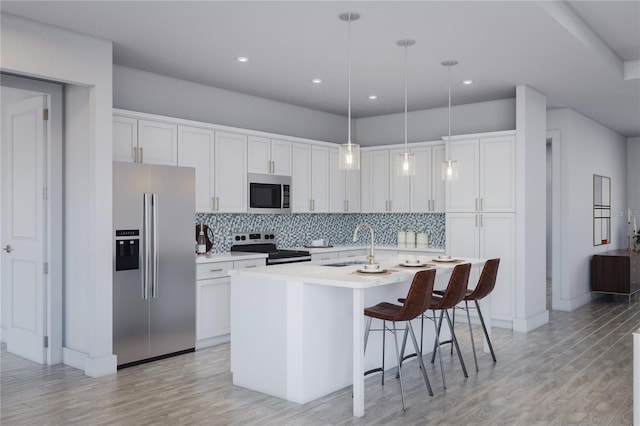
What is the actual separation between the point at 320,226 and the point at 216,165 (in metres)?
2.29

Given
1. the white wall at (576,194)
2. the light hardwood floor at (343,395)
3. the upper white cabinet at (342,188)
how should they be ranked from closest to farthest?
the light hardwood floor at (343,395) → the upper white cabinet at (342,188) → the white wall at (576,194)

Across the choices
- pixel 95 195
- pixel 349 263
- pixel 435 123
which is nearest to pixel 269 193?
pixel 349 263

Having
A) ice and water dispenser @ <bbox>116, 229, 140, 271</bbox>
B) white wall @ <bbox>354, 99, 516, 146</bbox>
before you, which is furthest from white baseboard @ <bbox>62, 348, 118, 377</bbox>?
white wall @ <bbox>354, 99, 516, 146</bbox>

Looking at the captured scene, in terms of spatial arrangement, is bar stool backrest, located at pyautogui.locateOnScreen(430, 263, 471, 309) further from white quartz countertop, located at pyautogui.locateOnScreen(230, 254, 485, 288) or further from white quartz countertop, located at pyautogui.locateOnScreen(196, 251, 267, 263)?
white quartz countertop, located at pyautogui.locateOnScreen(196, 251, 267, 263)

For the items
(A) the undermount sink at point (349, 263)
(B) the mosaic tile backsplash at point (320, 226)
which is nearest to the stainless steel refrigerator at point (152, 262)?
(B) the mosaic tile backsplash at point (320, 226)

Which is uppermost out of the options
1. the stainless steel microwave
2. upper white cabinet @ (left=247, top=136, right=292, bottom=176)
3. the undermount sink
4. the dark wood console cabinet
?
upper white cabinet @ (left=247, top=136, right=292, bottom=176)

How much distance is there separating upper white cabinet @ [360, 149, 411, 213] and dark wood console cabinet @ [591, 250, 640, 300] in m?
3.28

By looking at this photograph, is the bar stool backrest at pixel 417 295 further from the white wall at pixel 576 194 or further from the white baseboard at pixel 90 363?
the white wall at pixel 576 194

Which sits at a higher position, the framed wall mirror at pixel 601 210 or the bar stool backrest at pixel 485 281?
the framed wall mirror at pixel 601 210

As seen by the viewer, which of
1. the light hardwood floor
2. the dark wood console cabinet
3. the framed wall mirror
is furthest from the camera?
the framed wall mirror

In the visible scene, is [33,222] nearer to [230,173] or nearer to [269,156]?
[230,173]

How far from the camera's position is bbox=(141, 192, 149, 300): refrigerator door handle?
191 inches

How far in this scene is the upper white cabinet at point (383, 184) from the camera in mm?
7516

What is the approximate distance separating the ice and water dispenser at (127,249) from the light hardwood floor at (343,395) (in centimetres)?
89
